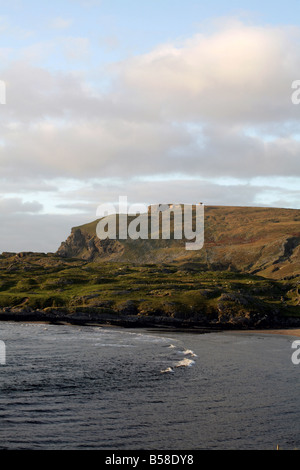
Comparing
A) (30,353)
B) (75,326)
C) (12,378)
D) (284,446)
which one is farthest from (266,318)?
(284,446)

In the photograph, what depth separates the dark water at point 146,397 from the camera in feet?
111

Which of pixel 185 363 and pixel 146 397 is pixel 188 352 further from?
pixel 146 397

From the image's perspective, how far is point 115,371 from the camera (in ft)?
190

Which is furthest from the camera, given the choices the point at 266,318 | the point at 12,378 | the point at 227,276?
the point at 227,276

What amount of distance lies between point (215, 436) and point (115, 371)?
25.5 m
